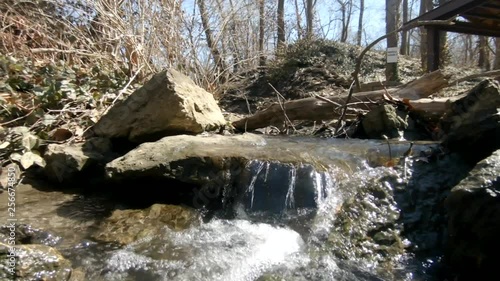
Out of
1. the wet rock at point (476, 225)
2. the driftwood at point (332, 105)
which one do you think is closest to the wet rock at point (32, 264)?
the wet rock at point (476, 225)

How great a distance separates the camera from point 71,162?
12.3 ft

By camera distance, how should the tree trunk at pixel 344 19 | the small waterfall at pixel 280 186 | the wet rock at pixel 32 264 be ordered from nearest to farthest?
1. the wet rock at pixel 32 264
2. the small waterfall at pixel 280 186
3. the tree trunk at pixel 344 19

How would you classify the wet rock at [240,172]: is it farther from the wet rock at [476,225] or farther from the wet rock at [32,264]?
the wet rock at [32,264]

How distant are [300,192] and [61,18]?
506 cm

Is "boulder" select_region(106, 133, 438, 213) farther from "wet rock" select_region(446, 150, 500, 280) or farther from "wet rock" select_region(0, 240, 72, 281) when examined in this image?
"wet rock" select_region(0, 240, 72, 281)

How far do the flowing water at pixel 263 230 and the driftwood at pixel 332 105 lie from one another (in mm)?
1830

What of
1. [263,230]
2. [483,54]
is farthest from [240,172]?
[483,54]

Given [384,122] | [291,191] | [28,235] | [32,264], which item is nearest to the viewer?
[32,264]

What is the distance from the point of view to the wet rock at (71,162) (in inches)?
148

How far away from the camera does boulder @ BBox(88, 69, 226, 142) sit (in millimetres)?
4184

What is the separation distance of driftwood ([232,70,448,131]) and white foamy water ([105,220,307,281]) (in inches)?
117

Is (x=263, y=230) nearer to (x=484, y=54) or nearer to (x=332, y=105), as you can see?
(x=332, y=105)

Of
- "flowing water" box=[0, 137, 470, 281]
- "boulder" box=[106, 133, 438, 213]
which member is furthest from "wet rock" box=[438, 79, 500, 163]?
"flowing water" box=[0, 137, 470, 281]

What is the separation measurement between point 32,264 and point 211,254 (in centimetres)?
98
